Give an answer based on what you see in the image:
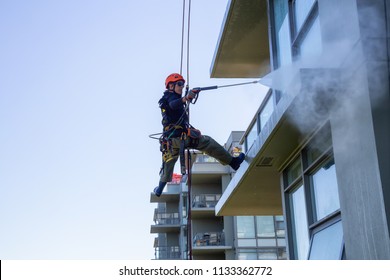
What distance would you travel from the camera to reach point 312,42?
25.7ft

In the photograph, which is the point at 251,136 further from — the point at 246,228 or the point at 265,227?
the point at 246,228

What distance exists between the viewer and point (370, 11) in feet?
19.5

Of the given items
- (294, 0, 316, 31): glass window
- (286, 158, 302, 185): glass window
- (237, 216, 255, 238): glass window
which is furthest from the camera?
(237, 216, 255, 238): glass window

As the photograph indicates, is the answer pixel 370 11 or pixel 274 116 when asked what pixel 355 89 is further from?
pixel 274 116

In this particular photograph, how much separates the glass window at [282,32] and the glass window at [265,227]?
963 inches

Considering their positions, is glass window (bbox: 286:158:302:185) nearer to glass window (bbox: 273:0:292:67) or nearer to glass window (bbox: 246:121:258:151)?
glass window (bbox: 246:121:258:151)

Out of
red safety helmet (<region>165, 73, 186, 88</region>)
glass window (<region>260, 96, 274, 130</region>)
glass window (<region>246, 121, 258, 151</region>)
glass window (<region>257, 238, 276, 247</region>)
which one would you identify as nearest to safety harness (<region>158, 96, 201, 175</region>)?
red safety helmet (<region>165, 73, 186, 88</region>)

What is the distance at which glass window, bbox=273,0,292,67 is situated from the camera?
927 cm

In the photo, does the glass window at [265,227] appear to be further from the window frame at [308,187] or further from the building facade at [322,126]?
the window frame at [308,187]

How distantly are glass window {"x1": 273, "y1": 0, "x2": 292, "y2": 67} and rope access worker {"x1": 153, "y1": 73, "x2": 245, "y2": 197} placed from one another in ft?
5.15

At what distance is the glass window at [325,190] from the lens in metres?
7.66

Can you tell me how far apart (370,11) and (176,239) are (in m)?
36.5

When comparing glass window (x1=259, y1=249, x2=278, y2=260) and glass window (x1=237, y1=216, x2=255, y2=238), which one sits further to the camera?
glass window (x1=237, y1=216, x2=255, y2=238)

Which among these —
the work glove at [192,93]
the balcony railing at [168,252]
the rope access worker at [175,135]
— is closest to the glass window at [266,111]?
the rope access worker at [175,135]
